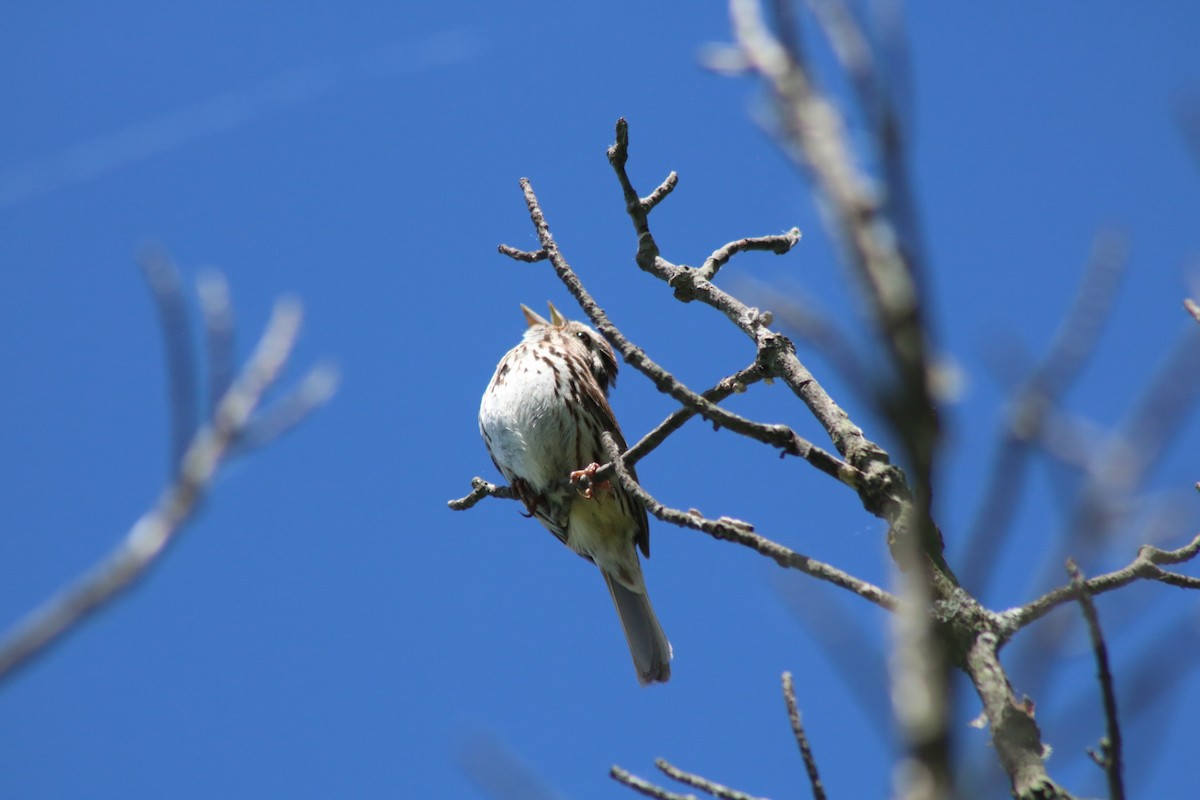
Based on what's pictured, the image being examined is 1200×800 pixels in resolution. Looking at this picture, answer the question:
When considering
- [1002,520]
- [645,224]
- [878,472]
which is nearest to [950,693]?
[1002,520]

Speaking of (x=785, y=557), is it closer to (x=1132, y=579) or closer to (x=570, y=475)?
(x=1132, y=579)

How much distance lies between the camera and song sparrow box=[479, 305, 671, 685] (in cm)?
662

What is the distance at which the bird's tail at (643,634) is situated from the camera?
21.6 ft

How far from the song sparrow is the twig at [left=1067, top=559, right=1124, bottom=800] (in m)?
4.70

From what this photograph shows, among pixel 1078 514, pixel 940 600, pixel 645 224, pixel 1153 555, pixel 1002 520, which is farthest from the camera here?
pixel 645 224

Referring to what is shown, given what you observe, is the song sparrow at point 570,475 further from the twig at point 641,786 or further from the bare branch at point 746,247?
the twig at point 641,786

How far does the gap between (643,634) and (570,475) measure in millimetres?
1057

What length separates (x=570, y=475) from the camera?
6.53 meters

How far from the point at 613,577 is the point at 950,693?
19.2 ft

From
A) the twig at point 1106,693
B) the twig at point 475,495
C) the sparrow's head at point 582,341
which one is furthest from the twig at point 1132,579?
the sparrow's head at point 582,341

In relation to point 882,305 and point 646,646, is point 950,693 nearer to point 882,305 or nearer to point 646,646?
point 882,305

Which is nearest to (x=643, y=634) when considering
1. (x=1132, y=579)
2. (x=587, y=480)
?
(x=587, y=480)

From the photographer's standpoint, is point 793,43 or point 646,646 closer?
point 793,43

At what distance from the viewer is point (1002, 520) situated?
46.3 inches
